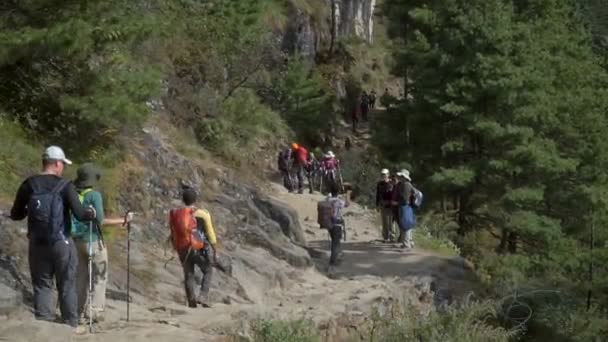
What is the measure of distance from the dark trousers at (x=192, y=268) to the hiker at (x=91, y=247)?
5.27 ft

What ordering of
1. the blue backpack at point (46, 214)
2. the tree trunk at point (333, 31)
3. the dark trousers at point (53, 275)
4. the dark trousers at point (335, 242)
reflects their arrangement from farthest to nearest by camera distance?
the tree trunk at point (333, 31)
the dark trousers at point (335, 242)
the dark trousers at point (53, 275)
the blue backpack at point (46, 214)

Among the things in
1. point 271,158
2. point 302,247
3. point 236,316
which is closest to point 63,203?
point 236,316

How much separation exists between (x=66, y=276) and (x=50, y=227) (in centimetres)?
48

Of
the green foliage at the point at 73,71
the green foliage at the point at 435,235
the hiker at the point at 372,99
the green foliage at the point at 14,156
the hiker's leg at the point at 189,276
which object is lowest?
the hiker's leg at the point at 189,276

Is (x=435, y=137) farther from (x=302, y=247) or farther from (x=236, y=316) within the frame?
(x=236, y=316)

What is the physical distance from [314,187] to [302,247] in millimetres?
10946

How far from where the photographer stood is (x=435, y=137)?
2350 centimetres

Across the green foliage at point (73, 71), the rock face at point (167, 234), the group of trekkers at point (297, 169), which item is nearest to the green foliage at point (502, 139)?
the group of trekkers at point (297, 169)

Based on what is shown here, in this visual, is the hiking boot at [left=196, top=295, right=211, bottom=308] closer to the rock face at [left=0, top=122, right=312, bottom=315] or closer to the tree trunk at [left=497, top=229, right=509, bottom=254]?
the rock face at [left=0, top=122, right=312, bottom=315]

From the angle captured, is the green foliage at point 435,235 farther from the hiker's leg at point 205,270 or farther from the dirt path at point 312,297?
the hiker's leg at point 205,270

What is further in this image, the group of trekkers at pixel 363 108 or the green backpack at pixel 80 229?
the group of trekkers at pixel 363 108

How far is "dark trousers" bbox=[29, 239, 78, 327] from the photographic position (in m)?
7.48

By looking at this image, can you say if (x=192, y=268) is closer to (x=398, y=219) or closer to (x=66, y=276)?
(x=66, y=276)

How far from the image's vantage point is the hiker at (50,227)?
738 centimetres
